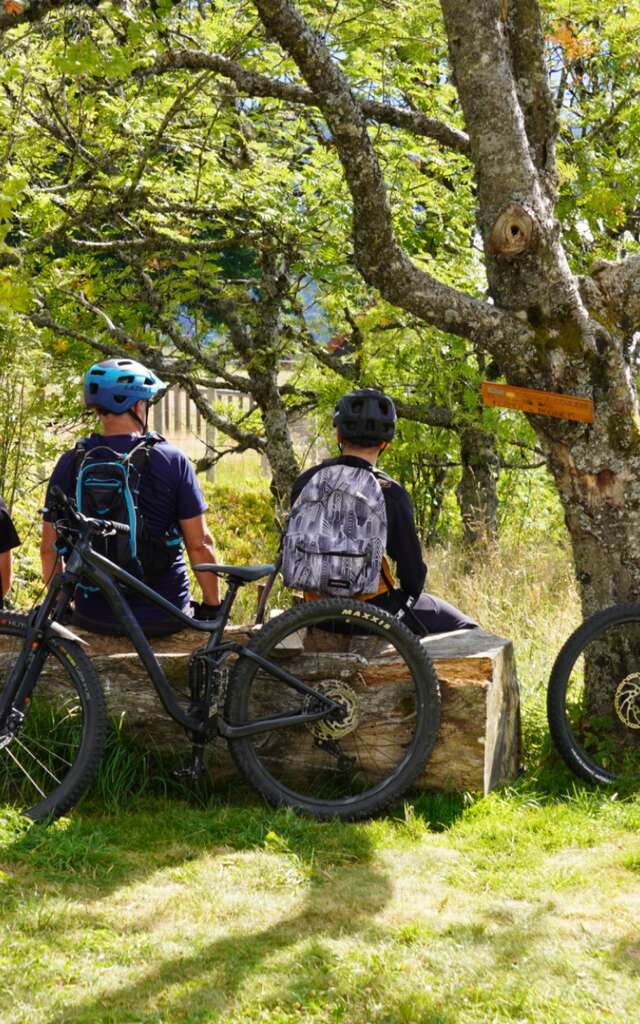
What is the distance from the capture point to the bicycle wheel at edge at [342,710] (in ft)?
16.9

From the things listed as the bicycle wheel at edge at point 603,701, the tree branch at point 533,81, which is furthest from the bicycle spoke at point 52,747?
the tree branch at point 533,81

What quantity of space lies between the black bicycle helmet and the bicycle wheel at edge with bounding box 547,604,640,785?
4.33 ft

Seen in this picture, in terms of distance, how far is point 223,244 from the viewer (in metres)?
9.22

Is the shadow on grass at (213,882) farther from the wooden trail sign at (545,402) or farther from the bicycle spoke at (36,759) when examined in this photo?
the wooden trail sign at (545,402)

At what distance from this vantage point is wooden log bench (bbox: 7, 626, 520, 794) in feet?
17.3

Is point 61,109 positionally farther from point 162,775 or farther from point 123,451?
point 162,775

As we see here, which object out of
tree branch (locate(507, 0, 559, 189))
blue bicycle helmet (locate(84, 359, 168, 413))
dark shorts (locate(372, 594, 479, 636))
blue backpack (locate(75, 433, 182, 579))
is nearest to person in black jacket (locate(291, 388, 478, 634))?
dark shorts (locate(372, 594, 479, 636))

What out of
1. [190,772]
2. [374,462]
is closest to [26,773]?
[190,772]

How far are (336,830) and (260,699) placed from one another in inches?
28.9

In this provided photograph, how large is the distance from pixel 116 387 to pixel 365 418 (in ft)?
3.66

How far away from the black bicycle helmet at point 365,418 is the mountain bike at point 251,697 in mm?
756

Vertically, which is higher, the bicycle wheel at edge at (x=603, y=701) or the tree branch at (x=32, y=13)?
the tree branch at (x=32, y=13)

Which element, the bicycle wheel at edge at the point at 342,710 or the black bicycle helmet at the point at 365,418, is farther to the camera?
the black bicycle helmet at the point at 365,418

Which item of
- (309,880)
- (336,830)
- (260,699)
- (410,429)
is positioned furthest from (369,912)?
(410,429)
